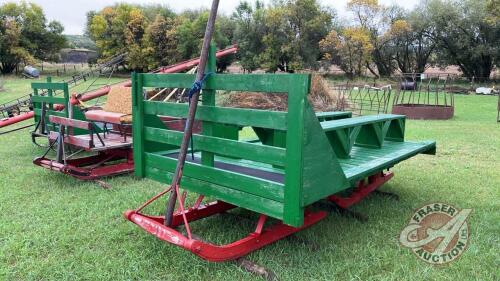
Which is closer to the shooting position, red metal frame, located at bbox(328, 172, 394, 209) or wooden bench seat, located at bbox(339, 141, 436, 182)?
wooden bench seat, located at bbox(339, 141, 436, 182)

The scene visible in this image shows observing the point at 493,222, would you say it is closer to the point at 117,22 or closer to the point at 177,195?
the point at 177,195

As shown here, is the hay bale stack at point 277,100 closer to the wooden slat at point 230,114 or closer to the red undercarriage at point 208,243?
the red undercarriage at point 208,243

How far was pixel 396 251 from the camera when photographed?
11.1 ft

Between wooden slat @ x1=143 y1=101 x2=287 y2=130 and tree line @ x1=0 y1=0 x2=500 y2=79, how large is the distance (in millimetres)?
37563

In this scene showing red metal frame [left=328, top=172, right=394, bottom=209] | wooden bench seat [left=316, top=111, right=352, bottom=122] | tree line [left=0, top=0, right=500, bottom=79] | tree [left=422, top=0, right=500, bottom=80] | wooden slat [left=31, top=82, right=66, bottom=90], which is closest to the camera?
red metal frame [left=328, top=172, right=394, bottom=209]

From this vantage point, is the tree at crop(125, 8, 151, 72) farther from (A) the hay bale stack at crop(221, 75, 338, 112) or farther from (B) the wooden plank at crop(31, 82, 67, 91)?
(B) the wooden plank at crop(31, 82, 67, 91)

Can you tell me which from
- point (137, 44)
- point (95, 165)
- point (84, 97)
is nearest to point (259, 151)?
point (95, 165)

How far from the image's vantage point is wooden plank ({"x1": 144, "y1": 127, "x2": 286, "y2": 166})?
272 centimetres

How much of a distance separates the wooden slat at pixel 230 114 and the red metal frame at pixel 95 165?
2.25 m

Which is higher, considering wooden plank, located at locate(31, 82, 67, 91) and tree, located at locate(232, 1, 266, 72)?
tree, located at locate(232, 1, 266, 72)

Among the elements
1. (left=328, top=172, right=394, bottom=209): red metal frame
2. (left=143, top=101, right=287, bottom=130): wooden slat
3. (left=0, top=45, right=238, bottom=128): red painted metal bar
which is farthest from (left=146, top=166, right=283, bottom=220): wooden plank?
(left=0, top=45, right=238, bottom=128): red painted metal bar

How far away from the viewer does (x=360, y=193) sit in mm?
4395

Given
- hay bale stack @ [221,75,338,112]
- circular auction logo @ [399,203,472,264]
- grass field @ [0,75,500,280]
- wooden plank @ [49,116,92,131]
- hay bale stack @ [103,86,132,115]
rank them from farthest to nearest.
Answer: hay bale stack @ [221,75,338,112], hay bale stack @ [103,86,132,115], wooden plank @ [49,116,92,131], circular auction logo @ [399,203,472,264], grass field @ [0,75,500,280]

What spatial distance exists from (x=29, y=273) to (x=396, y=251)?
271cm
